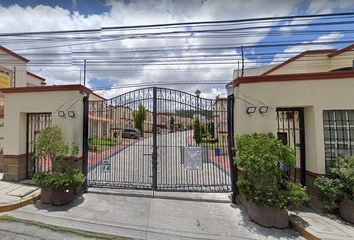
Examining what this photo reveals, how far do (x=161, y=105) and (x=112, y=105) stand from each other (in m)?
1.62

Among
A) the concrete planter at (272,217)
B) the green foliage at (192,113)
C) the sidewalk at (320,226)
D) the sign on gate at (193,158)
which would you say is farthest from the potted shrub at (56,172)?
the sidewalk at (320,226)

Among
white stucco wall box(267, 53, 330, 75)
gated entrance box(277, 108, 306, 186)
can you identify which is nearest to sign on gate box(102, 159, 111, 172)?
gated entrance box(277, 108, 306, 186)

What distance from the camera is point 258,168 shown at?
4910 mm

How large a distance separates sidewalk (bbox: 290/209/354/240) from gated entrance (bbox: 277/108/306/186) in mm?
1215

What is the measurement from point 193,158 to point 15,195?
514 cm

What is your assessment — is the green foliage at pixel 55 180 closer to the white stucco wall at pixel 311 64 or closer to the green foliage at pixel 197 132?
the green foliage at pixel 197 132

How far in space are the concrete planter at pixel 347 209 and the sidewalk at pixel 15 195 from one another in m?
7.86

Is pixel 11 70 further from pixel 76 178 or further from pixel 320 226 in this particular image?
pixel 320 226

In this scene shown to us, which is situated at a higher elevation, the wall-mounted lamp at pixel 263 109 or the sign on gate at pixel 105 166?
the wall-mounted lamp at pixel 263 109

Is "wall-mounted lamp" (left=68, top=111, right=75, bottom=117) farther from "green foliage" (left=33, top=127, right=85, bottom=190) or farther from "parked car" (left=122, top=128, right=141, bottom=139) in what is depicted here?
"parked car" (left=122, top=128, right=141, bottom=139)

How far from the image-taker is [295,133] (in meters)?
6.92

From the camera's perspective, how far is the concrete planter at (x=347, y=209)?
16.8 ft

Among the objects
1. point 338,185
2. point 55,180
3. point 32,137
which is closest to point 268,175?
point 338,185

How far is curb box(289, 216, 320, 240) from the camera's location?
446 centimetres
